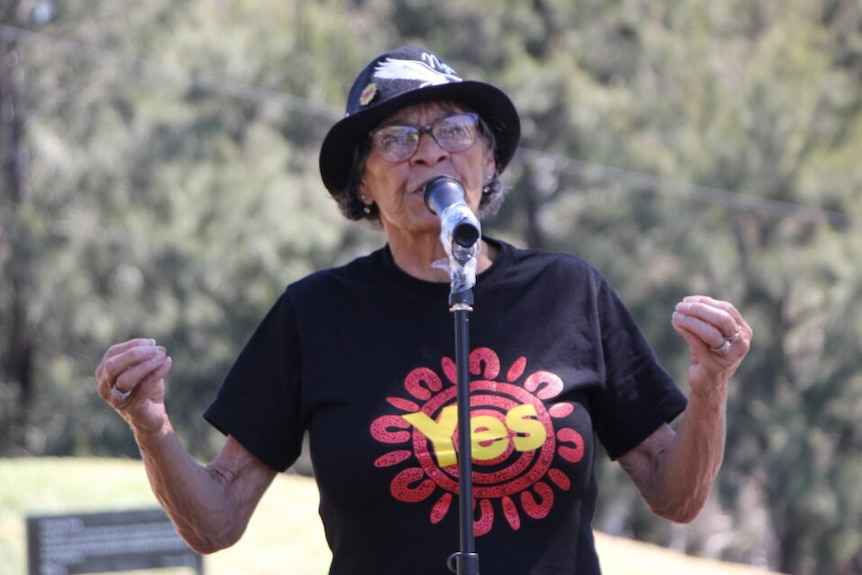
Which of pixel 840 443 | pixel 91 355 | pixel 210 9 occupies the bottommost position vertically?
pixel 840 443

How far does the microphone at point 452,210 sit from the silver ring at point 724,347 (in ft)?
1.68

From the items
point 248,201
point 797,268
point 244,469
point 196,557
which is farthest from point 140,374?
point 797,268

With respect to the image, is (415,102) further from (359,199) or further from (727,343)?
(727,343)

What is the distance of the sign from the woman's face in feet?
9.76

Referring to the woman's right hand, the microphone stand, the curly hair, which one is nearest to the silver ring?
the microphone stand

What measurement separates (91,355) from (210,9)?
19.6ft

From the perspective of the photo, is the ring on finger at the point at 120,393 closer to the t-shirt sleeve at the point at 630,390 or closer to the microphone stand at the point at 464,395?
the microphone stand at the point at 464,395

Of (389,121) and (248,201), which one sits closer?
(389,121)

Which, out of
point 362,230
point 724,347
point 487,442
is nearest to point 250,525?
point 487,442

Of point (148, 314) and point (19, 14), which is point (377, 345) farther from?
point (19, 14)

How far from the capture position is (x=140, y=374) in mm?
2539

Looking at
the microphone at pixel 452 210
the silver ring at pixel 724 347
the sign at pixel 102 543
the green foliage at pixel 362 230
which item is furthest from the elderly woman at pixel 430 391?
the green foliage at pixel 362 230

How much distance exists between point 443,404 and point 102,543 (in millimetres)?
3280

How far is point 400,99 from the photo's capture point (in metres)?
2.88
